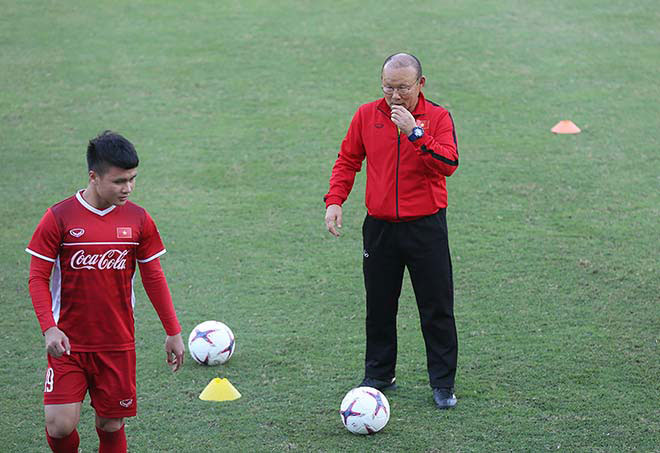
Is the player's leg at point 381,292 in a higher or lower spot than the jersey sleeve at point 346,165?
lower

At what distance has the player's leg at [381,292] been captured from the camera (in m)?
5.80

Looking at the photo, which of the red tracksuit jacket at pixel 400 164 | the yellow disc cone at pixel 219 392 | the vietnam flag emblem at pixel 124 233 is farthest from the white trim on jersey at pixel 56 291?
the red tracksuit jacket at pixel 400 164

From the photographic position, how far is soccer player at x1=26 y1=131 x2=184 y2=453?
4.49 metres

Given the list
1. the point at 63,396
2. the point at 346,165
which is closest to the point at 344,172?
the point at 346,165

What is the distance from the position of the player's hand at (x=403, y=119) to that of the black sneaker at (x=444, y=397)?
1.79 meters

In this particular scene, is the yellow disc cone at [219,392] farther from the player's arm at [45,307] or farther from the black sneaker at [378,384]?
the player's arm at [45,307]

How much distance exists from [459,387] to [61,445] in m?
2.79

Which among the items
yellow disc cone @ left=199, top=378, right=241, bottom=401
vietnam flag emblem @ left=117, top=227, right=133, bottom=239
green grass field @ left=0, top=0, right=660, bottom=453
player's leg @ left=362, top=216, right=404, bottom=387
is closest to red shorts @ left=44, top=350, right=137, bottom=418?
vietnam flag emblem @ left=117, top=227, right=133, bottom=239

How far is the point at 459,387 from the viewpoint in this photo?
6176 millimetres

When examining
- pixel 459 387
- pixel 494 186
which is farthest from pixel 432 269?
pixel 494 186

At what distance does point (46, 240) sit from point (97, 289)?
1.22 ft

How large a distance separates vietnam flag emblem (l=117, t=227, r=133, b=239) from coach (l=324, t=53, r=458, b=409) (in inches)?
59.7

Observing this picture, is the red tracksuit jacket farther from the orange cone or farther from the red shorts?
the orange cone

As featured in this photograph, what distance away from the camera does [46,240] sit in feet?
14.6
